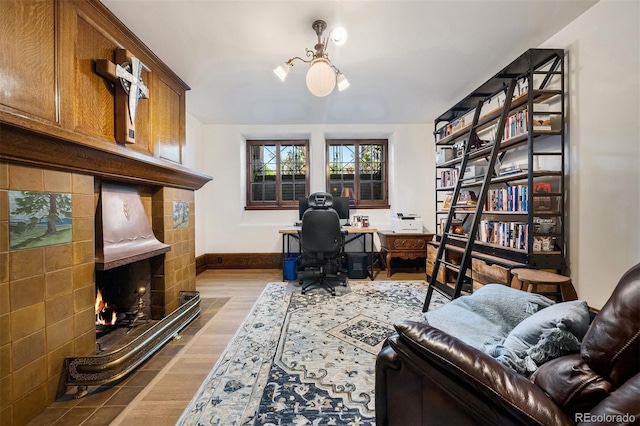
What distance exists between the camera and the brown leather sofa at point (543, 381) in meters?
0.60

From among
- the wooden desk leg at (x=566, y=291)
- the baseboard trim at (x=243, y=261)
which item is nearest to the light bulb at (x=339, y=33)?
the wooden desk leg at (x=566, y=291)

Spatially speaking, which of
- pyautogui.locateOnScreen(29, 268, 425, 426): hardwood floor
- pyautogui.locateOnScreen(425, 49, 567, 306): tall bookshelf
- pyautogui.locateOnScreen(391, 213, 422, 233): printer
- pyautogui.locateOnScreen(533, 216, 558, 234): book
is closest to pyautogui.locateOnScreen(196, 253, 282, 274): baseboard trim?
pyautogui.locateOnScreen(29, 268, 425, 426): hardwood floor

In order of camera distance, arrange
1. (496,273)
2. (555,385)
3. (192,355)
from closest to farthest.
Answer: (555,385)
(192,355)
(496,273)

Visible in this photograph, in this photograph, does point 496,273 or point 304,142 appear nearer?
point 496,273

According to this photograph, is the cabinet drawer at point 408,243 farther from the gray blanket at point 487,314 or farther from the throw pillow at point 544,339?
the throw pillow at point 544,339

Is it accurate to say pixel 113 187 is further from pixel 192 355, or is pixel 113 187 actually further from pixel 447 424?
pixel 447 424

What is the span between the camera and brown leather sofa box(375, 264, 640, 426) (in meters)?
0.60

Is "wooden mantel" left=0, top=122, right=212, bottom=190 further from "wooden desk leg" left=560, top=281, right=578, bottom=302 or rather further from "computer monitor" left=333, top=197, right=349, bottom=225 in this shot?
"wooden desk leg" left=560, top=281, right=578, bottom=302

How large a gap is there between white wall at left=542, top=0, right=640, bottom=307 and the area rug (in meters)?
1.43

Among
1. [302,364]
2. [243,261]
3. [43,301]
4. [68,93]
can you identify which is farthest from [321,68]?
[243,261]

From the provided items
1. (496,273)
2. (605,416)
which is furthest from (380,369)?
(496,273)

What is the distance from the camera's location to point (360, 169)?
4.71 metres

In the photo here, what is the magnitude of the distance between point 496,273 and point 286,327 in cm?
196

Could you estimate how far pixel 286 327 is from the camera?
2.24m
